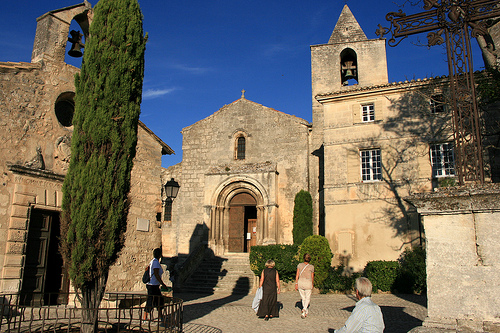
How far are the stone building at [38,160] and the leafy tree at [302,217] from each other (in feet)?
30.3

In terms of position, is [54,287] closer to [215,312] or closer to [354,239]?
[215,312]

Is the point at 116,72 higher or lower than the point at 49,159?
higher

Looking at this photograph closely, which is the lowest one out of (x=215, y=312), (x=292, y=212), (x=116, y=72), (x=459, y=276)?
(x=215, y=312)

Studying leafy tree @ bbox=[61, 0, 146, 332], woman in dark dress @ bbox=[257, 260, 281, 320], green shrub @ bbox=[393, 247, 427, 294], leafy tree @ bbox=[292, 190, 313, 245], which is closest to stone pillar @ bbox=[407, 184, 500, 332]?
leafy tree @ bbox=[61, 0, 146, 332]

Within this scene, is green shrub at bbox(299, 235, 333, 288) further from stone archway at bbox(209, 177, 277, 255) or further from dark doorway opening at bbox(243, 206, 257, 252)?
dark doorway opening at bbox(243, 206, 257, 252)

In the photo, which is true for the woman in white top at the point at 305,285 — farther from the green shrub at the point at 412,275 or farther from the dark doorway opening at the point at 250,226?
the dark doorway opening at the point at 250,226

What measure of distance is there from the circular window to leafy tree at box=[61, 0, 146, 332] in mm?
4024

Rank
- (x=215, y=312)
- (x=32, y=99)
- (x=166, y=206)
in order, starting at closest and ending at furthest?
(x=32, y=99)
(x=215, y=312)
(x=166, y=206)

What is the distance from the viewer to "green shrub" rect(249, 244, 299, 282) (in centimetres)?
1652

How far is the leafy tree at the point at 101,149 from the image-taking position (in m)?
7.11

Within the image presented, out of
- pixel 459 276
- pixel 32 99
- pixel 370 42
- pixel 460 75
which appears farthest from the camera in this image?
pixel 370 42

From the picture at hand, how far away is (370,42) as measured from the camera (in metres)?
22.3

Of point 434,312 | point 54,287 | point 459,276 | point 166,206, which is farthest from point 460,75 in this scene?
point 166,206

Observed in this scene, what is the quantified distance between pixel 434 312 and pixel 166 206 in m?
22.0
